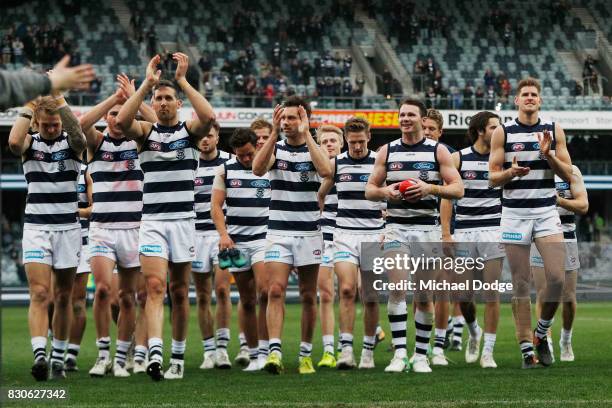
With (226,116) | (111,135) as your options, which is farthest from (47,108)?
(226,116)

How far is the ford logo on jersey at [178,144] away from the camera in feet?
30.8

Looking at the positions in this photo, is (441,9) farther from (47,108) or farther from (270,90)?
(47,108)

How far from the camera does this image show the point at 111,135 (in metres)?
10.1

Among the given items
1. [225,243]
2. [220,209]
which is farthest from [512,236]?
[220,209]

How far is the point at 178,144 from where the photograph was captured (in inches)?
370

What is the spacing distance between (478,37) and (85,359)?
32741 millimetres

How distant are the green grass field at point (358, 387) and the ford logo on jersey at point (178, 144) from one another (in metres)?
1.93

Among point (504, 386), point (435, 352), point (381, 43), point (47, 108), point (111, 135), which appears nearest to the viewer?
point (504, 386)

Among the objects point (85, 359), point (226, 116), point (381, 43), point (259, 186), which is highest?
point (381, 43)

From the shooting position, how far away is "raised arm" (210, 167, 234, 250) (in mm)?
10242

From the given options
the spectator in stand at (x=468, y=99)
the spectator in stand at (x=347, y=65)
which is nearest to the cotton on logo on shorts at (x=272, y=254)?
the spectator in stand at (x=468, y=99)

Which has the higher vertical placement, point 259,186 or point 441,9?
point 441,9

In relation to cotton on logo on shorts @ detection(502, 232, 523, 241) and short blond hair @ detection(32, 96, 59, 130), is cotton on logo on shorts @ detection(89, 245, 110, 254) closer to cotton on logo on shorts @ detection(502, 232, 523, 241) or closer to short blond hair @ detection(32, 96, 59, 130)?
short blond hair @ detection(32, 96, 59, 130)

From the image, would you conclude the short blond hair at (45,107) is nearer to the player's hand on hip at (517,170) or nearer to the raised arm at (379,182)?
the raised arm at (379,182)
